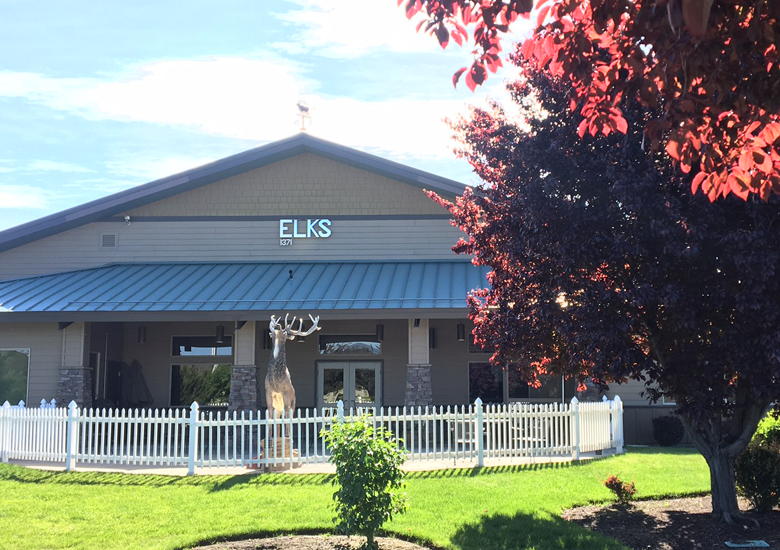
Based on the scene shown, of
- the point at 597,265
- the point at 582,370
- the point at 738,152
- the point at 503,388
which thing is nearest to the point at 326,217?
the point at 503,388

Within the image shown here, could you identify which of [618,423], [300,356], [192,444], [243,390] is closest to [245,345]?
[243,390]

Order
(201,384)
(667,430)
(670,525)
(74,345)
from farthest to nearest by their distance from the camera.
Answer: (201,384)
(74,345)
(667,430)
(670,525)

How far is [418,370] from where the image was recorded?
17.4 m

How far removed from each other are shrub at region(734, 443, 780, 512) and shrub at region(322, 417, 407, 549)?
4814 millimetres

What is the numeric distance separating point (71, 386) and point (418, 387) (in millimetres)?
8602

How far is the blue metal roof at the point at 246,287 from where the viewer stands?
17844 millimetres

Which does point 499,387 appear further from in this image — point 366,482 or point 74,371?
point 366,482

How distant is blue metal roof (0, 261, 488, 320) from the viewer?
17844 mm

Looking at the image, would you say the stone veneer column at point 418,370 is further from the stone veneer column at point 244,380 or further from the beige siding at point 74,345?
the beige siding at point 74,345

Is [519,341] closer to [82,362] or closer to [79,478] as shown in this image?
[79,478]

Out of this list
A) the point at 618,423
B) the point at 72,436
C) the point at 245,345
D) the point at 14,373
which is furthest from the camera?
the point at 14,373

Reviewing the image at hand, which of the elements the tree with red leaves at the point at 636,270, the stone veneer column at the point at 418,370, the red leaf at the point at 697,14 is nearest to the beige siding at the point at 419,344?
the stone veneer column at the point at 418,370

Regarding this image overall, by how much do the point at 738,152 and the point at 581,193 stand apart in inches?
142

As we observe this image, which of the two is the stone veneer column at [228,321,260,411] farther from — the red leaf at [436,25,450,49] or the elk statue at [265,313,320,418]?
the red leaf at [436,25,450,49]
